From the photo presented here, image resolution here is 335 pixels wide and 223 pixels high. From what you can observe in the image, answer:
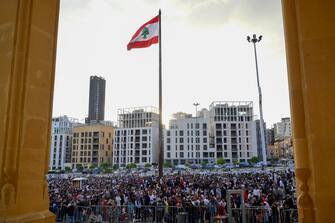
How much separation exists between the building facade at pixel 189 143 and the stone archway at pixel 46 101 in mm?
97167

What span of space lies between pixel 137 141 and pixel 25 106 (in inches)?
4019

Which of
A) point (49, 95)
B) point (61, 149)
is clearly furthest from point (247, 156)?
point (49, 95)

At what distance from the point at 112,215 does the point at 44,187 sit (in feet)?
32.0

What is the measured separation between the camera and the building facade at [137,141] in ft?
333

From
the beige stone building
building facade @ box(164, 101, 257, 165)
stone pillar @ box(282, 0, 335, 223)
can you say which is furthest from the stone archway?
the beige stone building

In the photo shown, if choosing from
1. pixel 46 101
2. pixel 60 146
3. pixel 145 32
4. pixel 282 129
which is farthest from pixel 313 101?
pixel 282 129

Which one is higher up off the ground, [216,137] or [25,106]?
[216,137]

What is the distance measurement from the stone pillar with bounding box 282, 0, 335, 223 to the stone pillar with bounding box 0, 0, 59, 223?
8.49ft

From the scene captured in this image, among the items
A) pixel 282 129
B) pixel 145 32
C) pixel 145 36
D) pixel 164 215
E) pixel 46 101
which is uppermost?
pixel 282 129

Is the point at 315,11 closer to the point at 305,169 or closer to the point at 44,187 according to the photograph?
the point at 305,169

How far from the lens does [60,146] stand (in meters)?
112

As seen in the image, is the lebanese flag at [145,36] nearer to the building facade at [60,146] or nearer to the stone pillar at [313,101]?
the stone pillar at [313,101]

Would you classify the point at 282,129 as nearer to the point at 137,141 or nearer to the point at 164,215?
the point at 137,141

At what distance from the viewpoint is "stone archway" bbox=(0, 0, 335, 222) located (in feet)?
7.61
